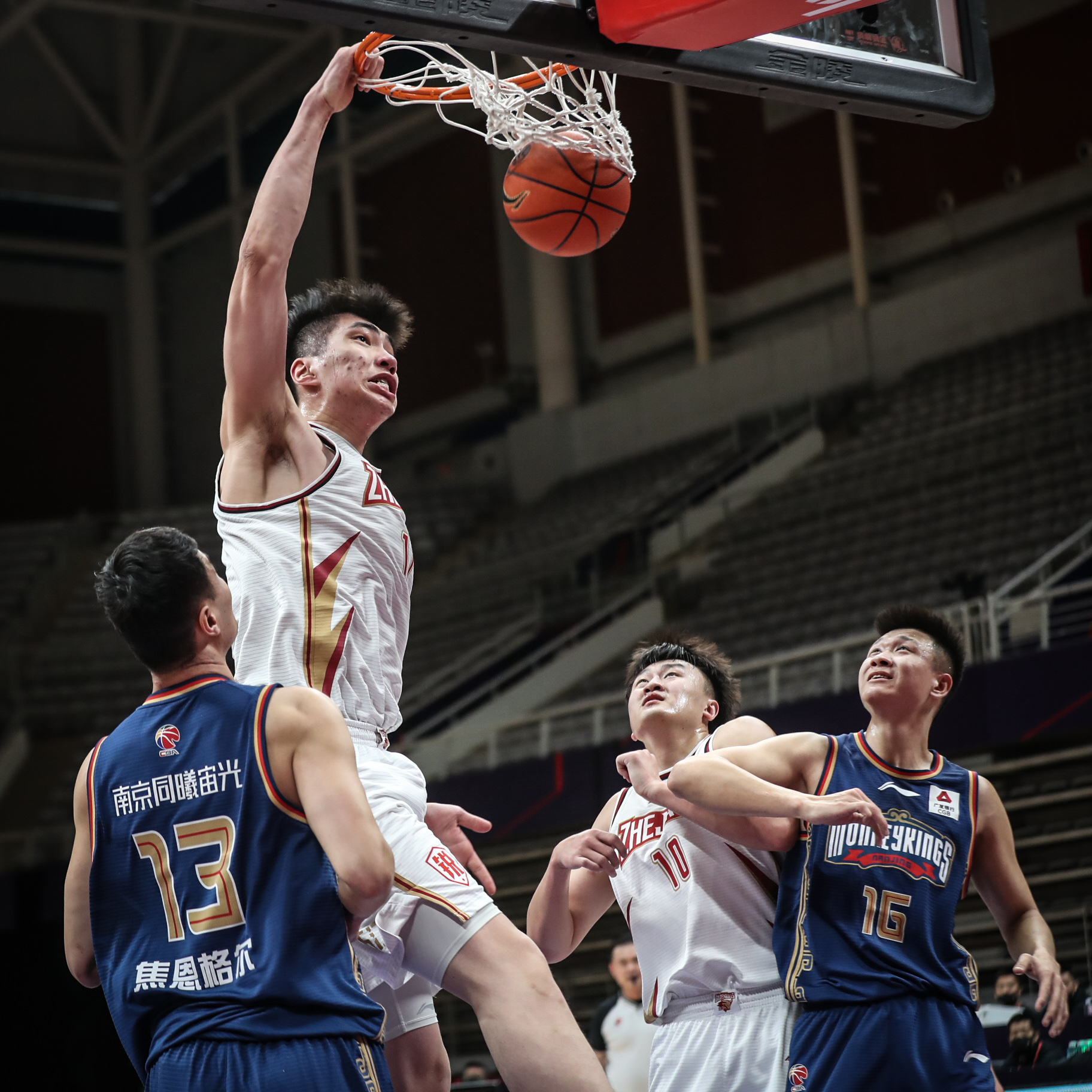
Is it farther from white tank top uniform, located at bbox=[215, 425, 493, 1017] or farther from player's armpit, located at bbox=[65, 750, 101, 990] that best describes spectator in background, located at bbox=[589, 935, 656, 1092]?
player's armpit, located at bbox=[65, 750, 101, 990]

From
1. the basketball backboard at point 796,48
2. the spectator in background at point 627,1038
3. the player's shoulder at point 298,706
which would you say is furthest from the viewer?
the spectator in background at point 627,1038

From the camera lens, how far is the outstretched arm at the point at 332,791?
9.02ft

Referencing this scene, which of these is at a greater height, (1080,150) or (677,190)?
(677,190)

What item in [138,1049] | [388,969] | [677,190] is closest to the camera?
[138,1049]

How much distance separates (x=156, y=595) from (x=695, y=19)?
75.9 inches

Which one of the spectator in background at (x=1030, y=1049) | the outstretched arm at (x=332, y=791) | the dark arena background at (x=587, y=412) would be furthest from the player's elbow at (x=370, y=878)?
the dark arena background at (x=587, y=412)

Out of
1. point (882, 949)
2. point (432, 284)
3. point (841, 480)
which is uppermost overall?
point (432, 284)

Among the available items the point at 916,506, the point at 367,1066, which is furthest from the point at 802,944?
the point at 916,506

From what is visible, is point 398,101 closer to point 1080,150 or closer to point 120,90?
point 1080,150

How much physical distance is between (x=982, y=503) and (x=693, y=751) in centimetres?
1119

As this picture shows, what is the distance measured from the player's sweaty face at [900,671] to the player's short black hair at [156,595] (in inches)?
87.7

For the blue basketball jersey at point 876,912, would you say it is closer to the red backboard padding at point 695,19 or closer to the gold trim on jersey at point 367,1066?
the gold trim on jersey at point 367,1066

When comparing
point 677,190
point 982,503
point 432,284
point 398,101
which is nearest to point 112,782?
point 398,101

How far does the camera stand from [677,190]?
21.0m
